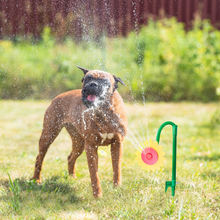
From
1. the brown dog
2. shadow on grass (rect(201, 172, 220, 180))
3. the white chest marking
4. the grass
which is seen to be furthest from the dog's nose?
shadow on grass (rect(201, 172, 220, 180))

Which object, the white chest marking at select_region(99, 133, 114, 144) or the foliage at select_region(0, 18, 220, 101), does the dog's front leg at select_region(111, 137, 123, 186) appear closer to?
the white chest marking at select_region(99, 133, 114, 144)

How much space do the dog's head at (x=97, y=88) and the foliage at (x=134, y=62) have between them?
4062 millimetres

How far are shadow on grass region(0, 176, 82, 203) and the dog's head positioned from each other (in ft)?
2.91

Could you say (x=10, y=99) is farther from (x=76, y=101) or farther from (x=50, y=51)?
(x=76, y=101)

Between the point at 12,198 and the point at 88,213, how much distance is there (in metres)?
0.64

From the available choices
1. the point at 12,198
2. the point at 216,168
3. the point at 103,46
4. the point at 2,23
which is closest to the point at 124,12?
the point at 103,46

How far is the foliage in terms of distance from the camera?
709cm

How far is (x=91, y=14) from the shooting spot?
26.3ft

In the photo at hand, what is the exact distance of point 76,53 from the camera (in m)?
7.21

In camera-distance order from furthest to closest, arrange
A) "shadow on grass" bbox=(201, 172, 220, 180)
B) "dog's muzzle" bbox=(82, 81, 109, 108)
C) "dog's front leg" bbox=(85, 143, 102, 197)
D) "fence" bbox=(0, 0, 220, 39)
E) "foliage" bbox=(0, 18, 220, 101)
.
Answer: "fence" bbox=(0, 0, 220, 39) → "foliage" bbox=(0, 18, 220, 101) → "shadow on grass" bbox=(201, 172, 220, 180) → "dog's front leg" bbox=(85, 143, 102, 197) → "dog's muzzle" bbox=(82, 81, 109, 108)

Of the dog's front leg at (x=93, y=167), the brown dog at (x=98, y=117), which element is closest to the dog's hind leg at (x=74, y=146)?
the brown dog at (x=98, y=117)

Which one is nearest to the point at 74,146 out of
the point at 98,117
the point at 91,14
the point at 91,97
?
the point at 98,117

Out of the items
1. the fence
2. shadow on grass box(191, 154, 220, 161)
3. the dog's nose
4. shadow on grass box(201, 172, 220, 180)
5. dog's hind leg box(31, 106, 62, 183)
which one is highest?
the fence

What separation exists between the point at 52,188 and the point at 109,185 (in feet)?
1.82
